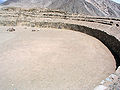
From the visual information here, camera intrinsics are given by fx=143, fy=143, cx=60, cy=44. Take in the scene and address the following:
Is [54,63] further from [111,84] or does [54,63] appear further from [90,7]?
[90,7]

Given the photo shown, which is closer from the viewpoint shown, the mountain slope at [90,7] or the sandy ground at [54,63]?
the sandy ground at [54,63]

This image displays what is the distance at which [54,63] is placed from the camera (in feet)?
29.1

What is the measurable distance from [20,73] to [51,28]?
34.3 ft

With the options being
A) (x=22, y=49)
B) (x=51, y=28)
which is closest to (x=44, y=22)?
(x=51, y=28)

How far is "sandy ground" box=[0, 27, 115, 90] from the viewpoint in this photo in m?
6.96

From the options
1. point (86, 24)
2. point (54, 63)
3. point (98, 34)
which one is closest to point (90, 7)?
point (86, 24)

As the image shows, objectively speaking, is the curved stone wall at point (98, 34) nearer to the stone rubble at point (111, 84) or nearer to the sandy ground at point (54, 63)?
the sandy ground at point (54, 63)

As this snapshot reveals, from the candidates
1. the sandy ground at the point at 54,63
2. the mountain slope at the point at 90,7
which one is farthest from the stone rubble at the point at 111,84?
the mountain slope at the point at 90,7

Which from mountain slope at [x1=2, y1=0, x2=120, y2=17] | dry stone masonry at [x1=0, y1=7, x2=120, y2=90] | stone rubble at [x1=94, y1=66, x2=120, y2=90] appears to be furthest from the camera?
mountain slope at [x1=2, y1=0, x2=120, y2=17]

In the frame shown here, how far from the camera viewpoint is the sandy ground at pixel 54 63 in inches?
274

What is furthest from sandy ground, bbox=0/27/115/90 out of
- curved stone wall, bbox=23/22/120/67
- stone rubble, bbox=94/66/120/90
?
stone rubble, bbox=94/66/120/90

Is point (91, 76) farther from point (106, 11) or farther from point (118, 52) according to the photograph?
point (106, 11)

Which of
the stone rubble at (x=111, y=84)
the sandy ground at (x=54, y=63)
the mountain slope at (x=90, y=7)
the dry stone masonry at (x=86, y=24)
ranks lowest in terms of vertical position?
the sandy ground at (x=54, y=63)

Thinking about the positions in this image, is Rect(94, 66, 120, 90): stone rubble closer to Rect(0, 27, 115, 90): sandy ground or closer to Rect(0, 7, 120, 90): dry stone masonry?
Rect(0, 7, 120, 90): dry stone masonry
